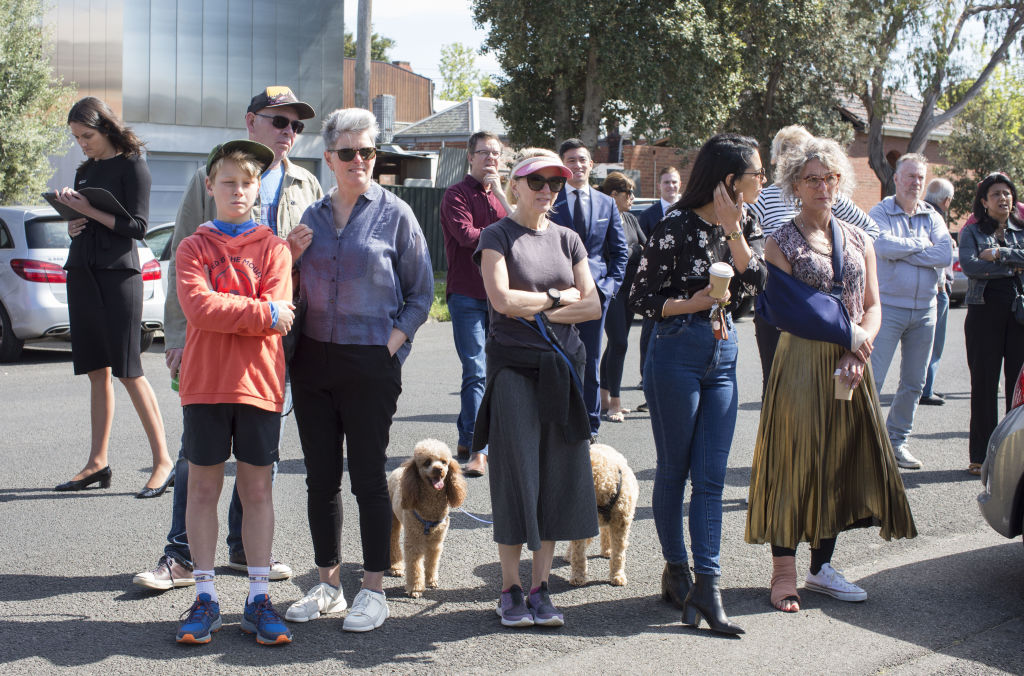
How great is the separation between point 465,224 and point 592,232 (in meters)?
0.89

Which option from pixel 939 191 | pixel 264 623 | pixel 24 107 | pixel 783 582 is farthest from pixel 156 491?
pixel 24 107

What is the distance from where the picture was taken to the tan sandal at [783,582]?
4.49 meters

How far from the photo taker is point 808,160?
15.0ft

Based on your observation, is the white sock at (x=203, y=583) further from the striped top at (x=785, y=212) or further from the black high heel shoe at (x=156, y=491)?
the striped top at (x=785, y=212)

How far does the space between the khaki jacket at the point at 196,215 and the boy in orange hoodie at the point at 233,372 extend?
1.07 ft

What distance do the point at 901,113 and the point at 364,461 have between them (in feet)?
137

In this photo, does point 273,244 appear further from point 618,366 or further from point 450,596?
point 618,366

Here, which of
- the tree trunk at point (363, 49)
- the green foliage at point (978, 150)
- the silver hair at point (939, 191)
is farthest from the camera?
the green foliage at point (978, 150)

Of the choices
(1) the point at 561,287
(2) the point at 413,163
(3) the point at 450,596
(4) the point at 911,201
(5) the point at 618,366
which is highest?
(2) the point at 413,163

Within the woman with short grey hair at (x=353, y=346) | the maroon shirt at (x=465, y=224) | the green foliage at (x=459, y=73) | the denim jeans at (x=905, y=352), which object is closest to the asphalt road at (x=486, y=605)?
the woman with short grey hair at (x=353, y=346)

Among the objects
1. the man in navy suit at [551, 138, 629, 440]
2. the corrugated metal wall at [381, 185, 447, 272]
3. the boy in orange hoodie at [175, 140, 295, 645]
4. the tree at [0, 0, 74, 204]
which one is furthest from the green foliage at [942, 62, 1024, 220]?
the boy in orange hoodie at [175, 140, 295, 645]

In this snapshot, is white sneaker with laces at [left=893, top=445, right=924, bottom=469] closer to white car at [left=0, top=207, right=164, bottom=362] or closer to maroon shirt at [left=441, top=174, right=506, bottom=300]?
maroon shirt at [left=441, top=174, right=506, bottom=300]

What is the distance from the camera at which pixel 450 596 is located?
15.1 feet

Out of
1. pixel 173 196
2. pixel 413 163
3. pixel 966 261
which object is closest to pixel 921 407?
pixel 966 261
